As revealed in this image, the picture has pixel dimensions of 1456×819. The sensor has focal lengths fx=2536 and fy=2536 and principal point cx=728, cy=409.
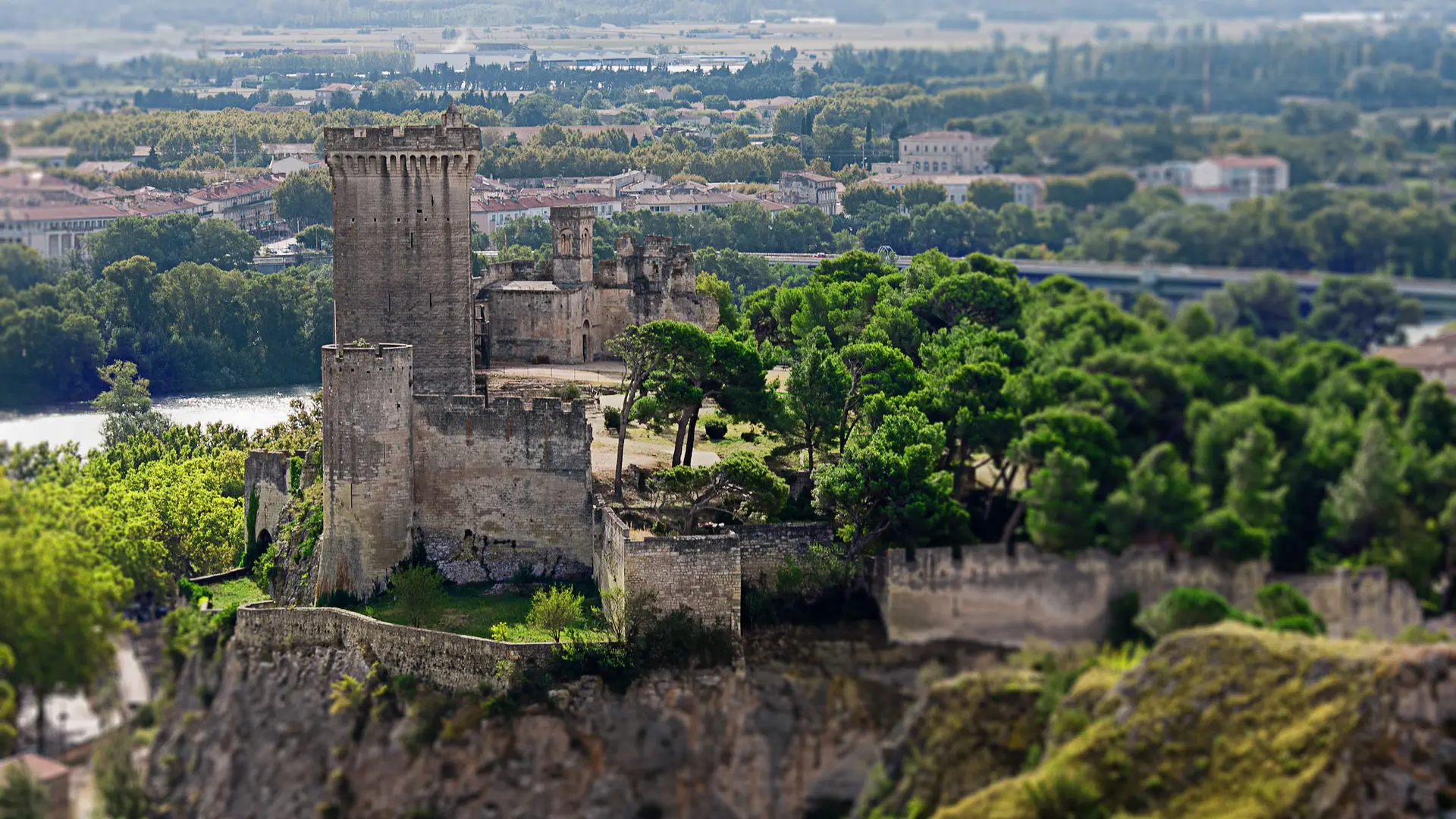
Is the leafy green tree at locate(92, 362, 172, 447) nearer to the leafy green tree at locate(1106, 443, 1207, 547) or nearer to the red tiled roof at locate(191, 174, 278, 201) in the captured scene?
the red tiled roof at locate(191, 174, 278, 201)

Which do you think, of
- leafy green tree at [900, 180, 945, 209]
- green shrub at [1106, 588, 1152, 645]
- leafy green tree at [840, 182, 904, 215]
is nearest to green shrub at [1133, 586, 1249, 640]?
green shrub at [1106, 588, 1152, 645]

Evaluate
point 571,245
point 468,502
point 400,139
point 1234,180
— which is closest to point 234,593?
point 468,502

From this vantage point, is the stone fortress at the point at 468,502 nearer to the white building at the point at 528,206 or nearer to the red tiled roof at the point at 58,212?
the red tiled roof at the point at 58,212

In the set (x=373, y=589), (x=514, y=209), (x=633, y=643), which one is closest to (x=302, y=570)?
(x=373, y=589)

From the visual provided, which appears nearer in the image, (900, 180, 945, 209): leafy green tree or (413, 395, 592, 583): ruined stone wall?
(413, 395, 592, 583): ruined stone wall

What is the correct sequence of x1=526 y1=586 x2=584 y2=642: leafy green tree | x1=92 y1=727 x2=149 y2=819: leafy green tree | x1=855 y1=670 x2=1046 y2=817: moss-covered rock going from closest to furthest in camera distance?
x1=855 y1=670 x2=1046 y2=817: moss-covered rock < x1=92 y1=727 x2=149 y2=819: leafy green tree < x1=526 y1=586 x2=584 y2=642: leafy green tree

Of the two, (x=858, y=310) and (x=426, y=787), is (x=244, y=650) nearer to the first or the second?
(x=426, y=787)
